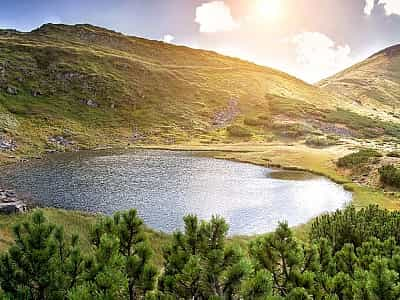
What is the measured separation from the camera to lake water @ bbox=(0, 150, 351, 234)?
47219 mm

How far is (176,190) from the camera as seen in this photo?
195 feet

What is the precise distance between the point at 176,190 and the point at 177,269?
49663 mm

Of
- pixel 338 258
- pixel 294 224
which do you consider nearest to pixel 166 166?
pixel 294 224

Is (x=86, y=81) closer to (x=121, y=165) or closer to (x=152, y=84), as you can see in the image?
(x=152, y=84)

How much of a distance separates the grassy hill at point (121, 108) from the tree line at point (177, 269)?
3631 inches

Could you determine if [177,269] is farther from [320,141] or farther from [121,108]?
[121,108]

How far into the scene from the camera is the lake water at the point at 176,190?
47.2 meters

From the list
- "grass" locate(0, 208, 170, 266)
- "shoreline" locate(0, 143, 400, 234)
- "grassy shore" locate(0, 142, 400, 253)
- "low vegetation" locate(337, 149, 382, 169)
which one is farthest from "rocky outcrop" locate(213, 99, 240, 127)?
"grass" locate(0, 208, 170, 266)

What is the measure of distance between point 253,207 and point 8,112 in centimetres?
9220

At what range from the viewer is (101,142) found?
115188mm

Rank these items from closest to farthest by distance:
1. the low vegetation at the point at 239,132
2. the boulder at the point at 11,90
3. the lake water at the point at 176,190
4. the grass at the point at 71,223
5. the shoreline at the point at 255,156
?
1. the grass at the point at 71,223
2. the lake water at the point at 176,190
3. the shoreline at the point at 255,156
4. the boulder at the point at 11,90
5. the low vegetation at the point at 239,132

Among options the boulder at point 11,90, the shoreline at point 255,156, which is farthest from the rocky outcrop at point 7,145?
the boulder at point 11,90

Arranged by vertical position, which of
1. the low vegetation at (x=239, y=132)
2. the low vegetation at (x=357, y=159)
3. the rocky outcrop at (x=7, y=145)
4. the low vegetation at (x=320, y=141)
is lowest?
the low vegetation at (x=357, y=159)

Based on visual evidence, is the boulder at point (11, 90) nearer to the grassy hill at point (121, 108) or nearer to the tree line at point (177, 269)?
the grassy hill at point (121, 108)
